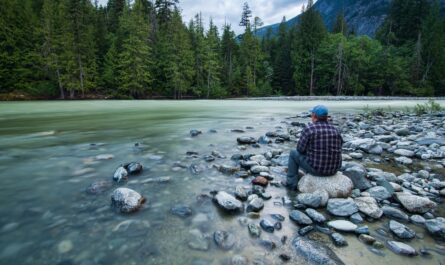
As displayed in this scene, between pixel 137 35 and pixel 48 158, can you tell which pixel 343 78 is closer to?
pixel 137 35

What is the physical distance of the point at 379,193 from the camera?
3666 mm

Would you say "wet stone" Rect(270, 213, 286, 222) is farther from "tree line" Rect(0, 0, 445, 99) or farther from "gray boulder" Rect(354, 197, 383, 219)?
"tree line" Rect(0, 0, 445, 99)

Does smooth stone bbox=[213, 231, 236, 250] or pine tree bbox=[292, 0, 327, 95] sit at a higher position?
pine tree bbox=[292, 0, 327, 95]

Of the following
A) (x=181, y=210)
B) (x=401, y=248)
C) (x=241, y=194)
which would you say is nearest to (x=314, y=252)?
(x=401, y=248)

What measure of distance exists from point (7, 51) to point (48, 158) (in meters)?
43.5

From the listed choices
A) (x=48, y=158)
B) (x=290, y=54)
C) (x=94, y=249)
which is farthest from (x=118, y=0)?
(x=94, y=249)

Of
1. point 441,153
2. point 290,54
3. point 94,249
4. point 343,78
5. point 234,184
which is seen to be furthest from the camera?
point 290,54

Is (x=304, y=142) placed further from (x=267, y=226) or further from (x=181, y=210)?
(x=181, y=210)

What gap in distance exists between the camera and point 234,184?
4.23m

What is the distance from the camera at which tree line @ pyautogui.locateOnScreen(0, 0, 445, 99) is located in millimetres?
37469

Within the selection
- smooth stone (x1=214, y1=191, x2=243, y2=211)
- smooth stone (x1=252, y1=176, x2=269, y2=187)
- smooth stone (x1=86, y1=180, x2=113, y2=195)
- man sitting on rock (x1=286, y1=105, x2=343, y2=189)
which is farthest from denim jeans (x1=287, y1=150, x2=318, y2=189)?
smooth stone (x1=86, y1=180, x2=113, y2=195)

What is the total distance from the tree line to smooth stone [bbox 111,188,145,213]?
39.7m

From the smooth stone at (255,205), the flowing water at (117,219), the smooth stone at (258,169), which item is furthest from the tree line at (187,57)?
the smooth stone at (255,205)

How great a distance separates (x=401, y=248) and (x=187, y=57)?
46.0m
